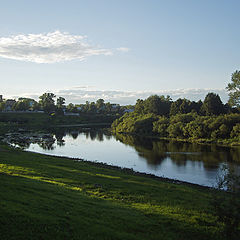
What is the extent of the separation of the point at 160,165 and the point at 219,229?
35.9 m

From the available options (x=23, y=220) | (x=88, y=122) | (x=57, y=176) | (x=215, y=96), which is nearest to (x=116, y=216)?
(x=23, y=220)

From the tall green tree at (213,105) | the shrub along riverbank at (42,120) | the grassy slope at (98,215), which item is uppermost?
the tall green tree at (213,105)

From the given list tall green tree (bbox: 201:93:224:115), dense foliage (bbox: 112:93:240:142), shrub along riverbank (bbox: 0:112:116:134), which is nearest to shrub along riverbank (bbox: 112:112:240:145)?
dense foliage (bbox: 112:93:240:142)

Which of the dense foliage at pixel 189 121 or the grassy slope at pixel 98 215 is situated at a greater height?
the dense foliage at pixel 189 121

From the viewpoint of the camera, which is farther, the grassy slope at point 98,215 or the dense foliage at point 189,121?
the dense foliage at point 189,121

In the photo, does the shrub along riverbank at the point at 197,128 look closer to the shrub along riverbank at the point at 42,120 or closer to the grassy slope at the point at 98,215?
the shrub along riverbank at the point at 42,120

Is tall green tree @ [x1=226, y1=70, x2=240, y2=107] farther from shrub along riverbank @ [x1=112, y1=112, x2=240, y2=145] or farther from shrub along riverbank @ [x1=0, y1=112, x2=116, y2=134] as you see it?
shrub along riverbank @ [x1=0, y1=112, x2=116, y2=134]

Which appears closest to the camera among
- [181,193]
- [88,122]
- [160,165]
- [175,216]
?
[175,216]

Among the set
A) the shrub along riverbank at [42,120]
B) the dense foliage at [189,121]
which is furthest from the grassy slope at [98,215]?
the shrub along riverbank at [42,120]

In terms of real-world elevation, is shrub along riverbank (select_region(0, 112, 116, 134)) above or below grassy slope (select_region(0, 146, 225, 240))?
above

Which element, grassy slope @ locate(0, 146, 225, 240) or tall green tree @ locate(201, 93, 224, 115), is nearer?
grassy slope @ locate(0, 146, 225, 240)

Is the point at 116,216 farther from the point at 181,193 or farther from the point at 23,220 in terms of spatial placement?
the point at 181,193

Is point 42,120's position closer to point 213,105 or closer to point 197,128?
point 213,105

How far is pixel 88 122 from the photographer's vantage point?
190 m
